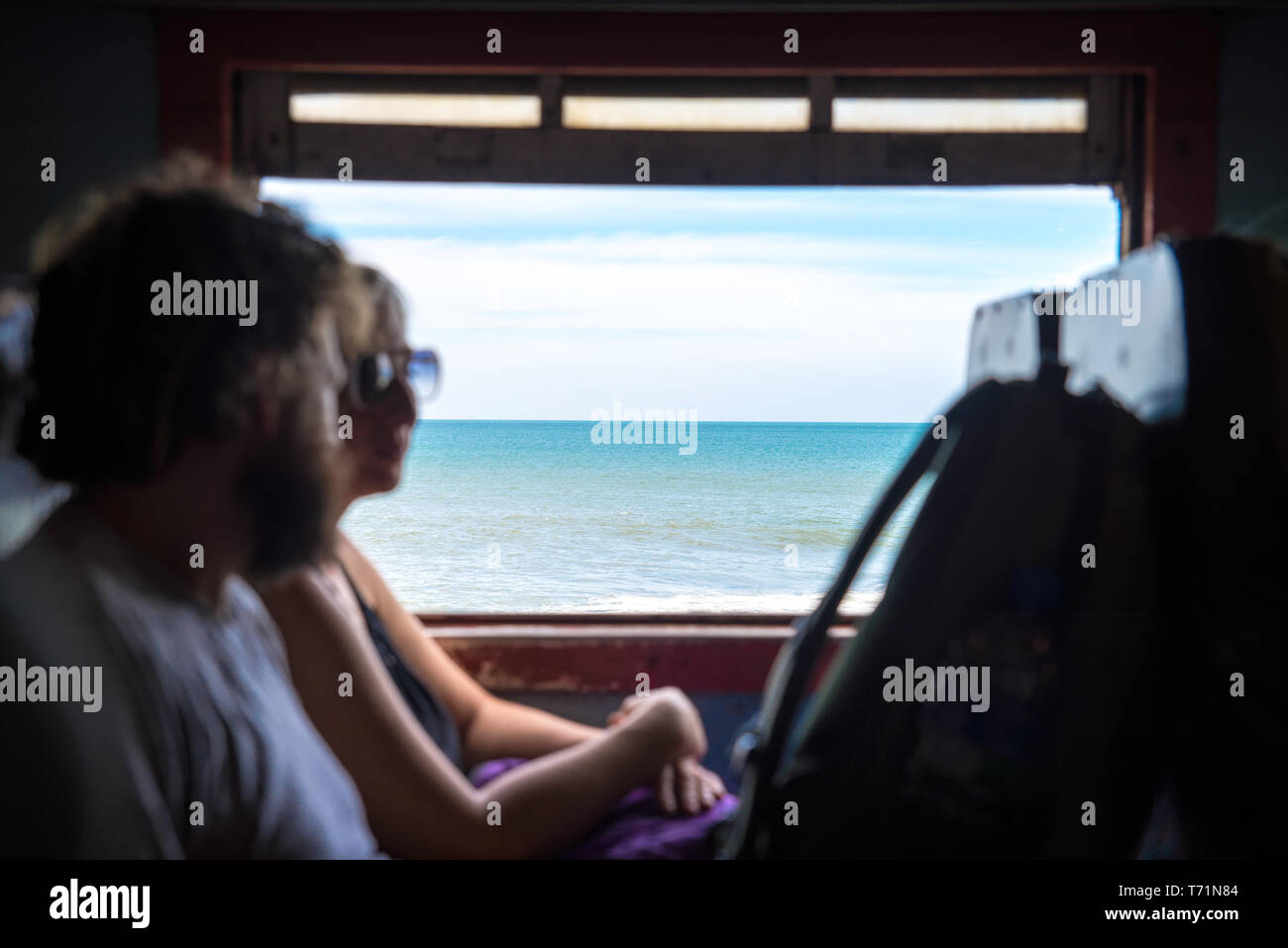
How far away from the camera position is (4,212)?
1.80 metres

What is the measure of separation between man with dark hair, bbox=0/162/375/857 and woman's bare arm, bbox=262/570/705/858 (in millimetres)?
38

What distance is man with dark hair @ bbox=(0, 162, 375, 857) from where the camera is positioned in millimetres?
871

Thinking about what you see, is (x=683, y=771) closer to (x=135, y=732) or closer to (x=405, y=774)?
(x=405, y=774)

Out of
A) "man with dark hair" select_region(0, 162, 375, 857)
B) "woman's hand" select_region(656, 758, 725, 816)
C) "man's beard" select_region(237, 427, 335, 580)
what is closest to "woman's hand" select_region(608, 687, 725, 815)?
"woman's hand" select_region(656, 758, 725, 816)

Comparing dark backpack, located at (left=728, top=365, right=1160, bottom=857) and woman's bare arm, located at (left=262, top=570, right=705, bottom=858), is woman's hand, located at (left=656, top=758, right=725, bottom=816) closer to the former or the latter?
woman's bare arm, located at (left=262, top=570, right=705, bottom=858)

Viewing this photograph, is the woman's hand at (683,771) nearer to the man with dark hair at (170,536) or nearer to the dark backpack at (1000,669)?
the dark backpack at (1000,669)

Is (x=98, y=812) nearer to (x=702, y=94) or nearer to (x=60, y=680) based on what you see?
(x=60, y=680)

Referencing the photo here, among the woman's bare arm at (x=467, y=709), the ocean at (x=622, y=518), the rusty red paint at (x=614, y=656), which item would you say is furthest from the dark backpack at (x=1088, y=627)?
the ocean at (x=622, y=518)

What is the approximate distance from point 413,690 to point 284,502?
1.64ft

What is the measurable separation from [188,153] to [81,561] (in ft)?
4.46

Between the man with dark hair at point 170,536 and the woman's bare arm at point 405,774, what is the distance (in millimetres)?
38

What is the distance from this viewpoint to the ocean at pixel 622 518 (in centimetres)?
1376

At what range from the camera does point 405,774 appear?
1.14 metres

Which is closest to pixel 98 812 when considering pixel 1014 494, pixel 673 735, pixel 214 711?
pixel 214 711
